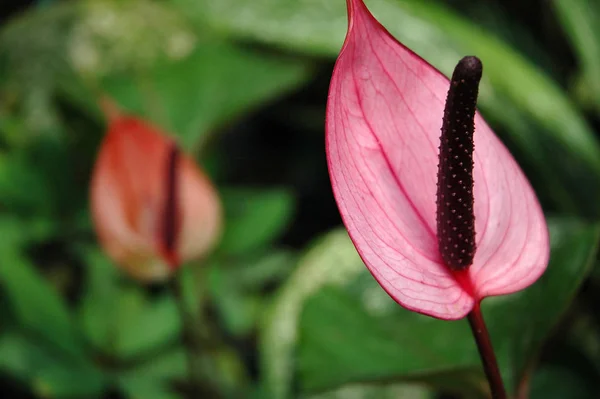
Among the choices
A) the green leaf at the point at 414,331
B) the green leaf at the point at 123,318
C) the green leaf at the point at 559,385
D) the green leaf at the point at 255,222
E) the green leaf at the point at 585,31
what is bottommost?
the green leaf at the point at 559,385

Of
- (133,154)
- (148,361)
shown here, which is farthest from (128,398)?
(133,154)

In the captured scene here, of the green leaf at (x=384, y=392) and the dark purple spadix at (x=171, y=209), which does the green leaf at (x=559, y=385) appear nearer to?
the green leaf at (x=384, y=392)

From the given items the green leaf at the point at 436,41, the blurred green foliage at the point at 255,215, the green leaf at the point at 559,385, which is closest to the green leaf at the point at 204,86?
the blurred green foliage at the point at 255,215

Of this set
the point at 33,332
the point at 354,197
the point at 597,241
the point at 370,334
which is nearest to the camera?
the point at 354,197

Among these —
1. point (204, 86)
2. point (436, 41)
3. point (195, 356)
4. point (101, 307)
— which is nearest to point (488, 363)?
point (195, 356)

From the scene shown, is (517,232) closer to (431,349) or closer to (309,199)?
(431,349)

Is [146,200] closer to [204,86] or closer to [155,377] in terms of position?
[155,377]

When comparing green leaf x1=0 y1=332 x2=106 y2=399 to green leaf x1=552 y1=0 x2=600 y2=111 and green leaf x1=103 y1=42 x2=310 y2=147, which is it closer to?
green leaf x1=103 y1=42 x2=310 y2=147
